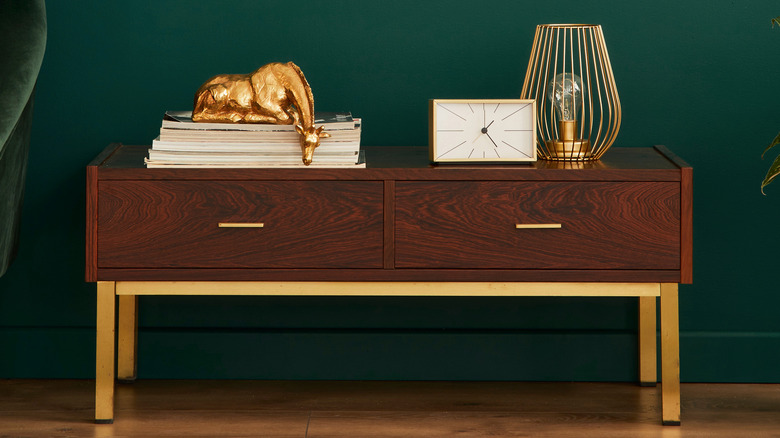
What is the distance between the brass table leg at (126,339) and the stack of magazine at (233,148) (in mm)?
471

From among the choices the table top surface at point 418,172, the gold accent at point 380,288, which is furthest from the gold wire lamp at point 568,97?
the gold accent at point 380,288

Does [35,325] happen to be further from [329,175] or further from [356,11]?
[356,11]

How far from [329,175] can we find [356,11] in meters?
0.54

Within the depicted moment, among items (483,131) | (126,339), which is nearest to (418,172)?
(483,131)

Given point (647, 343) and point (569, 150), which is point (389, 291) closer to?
point (569, 150)

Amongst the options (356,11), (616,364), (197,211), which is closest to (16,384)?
(197,211)

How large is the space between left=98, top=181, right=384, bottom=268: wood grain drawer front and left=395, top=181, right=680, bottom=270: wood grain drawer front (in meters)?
0.08

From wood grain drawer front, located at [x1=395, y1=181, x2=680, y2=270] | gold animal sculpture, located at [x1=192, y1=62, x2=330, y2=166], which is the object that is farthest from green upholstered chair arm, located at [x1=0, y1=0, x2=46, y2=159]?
wood grain drawer front, located at [x1=395, y1=181, x2=680, y2=270]

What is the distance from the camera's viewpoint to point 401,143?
2014 mm

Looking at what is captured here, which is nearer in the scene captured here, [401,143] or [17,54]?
[17,54]

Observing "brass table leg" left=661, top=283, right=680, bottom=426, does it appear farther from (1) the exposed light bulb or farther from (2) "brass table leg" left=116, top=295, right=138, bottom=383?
(2) "brass table leg" left=116, top=295, right=138, bottom=383

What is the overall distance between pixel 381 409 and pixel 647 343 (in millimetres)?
624

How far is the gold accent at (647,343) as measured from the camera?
1.94 metres

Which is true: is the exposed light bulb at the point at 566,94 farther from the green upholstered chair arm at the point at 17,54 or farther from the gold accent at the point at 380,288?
the green upholstered chair arm at the point at 17,54
